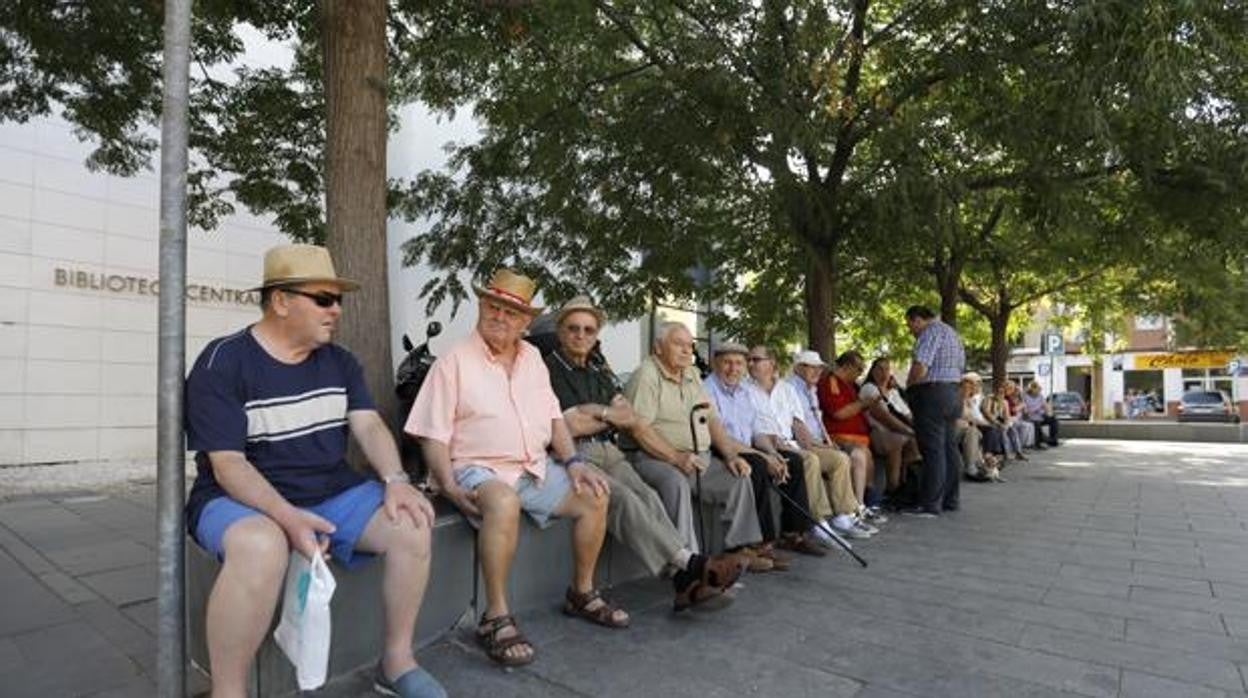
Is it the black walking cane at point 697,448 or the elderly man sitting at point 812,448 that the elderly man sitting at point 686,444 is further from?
the elderly man sitting at point 812,448

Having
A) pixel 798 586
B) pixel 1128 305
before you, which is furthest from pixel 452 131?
pixel 1128 305

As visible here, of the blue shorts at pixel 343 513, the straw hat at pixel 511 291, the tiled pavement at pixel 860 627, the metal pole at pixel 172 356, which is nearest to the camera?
the metal pole at pixel 172 356

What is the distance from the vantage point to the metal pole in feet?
8.50

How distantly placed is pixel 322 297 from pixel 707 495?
107 inches

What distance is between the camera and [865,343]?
18.6 metres

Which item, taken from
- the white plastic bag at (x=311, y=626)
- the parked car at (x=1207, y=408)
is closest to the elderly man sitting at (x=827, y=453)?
the white plastic bag at (x=311, y=626)

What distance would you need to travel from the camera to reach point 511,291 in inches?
156

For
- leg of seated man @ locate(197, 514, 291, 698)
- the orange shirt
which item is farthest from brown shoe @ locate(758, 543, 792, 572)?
leg of seated man @ locate(197, 514, 291, 698)

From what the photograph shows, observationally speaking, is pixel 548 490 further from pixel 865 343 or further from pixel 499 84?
pixel 865 343

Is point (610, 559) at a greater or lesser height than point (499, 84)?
lesser

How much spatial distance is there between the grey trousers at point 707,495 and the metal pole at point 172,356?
243cm

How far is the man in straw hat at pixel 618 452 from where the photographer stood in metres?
4.09

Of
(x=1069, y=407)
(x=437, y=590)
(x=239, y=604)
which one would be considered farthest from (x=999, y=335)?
(x=239, y=604)

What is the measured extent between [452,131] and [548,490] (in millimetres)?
13245
